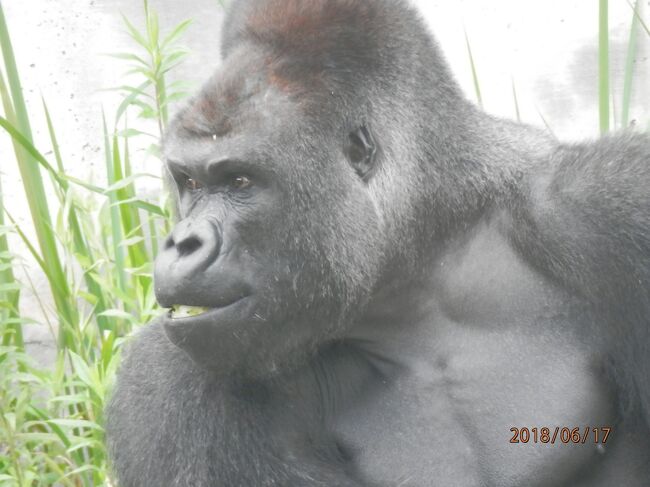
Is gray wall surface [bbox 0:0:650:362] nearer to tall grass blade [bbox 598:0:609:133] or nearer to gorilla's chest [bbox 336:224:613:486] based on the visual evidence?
tall grass blade [bbox 598:0:609:133]

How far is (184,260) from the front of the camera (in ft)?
8.11

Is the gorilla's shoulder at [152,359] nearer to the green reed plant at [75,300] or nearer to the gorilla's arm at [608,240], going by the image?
the green reed plant at [75,300]

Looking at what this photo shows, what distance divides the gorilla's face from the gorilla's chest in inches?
10.6

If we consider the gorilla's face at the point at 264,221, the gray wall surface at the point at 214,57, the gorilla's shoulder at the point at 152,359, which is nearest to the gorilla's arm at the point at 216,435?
the gorilla's shoulder at the point at 152,359

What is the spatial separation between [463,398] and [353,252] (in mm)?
494

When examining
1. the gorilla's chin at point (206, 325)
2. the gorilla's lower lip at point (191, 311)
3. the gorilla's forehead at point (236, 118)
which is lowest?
the gorilla's chin at point (206, 325)

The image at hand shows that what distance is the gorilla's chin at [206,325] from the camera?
250 centimetres

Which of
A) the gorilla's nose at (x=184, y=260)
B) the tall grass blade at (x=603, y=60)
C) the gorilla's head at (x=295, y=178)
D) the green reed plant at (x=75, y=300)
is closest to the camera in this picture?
the gorilla's nose at (x=184, y=260)

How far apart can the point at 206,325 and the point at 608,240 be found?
103cm

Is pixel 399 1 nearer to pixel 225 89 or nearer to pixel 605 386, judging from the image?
pixel 225 89

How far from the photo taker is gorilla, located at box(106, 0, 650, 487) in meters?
2.63

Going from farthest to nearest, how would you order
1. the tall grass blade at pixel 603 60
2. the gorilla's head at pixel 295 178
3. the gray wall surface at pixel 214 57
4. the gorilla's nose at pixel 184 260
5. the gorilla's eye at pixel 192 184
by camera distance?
the gray wall surface at pixel 214 57
the tall grass blade at pixel 603 60
the gorilla's eye at pixel 192 184
the gorilla's head at pixel 295 178
the gorilla's nose at pixel 184 260

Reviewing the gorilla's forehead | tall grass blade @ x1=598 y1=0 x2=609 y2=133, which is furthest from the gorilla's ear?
tall grass blade @ x1=598 y1=0 x2=609 y2=133

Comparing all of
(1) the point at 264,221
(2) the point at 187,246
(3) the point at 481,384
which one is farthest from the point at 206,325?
(3) the point at 481,384
